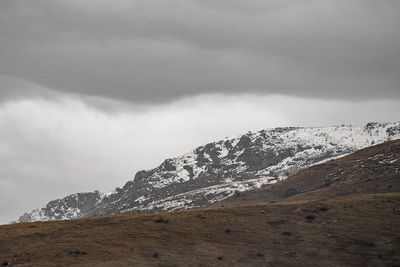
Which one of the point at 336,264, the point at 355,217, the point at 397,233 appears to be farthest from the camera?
the point at 355,217

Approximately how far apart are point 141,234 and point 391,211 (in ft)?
151

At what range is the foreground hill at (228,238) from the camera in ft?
316

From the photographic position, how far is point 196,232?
111 meters

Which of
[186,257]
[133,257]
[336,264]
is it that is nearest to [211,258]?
[186,257]

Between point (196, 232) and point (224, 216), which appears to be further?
point (224, 216)

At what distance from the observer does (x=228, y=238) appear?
107m

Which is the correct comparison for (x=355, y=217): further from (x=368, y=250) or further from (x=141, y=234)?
(x=141, y=234)

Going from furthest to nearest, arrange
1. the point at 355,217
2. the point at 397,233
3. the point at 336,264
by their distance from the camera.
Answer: the point at 355,217 < the point at 397,233 < the point at 336,264

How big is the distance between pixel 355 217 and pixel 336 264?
69.4 ft

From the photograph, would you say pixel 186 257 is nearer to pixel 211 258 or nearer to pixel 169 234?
pixel 211 258

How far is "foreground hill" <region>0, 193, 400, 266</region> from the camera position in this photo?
3794 inches

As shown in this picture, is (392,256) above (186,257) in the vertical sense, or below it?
below

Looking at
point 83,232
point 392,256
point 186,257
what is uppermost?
point 83,232

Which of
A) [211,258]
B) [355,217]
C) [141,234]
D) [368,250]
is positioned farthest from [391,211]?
[141,234]
